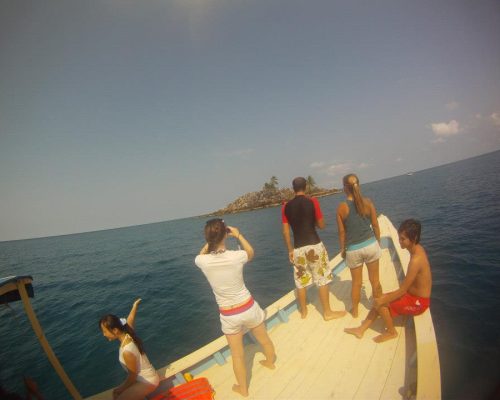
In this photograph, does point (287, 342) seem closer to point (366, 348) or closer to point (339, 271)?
point (366, 348)

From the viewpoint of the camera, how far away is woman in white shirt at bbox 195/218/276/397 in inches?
103

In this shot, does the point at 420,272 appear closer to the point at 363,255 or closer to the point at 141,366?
the point at 363,255

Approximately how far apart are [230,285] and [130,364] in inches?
66.9

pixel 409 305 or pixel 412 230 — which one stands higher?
pixel 412 230

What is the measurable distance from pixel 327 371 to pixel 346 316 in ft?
4.21

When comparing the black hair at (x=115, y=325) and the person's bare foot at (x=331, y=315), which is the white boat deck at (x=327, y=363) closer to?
the person's bare foot at (x=331, y=315)

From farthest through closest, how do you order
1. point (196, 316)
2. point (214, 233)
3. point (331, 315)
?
point (196, 316) < point (331, 315) < point (214, 233)

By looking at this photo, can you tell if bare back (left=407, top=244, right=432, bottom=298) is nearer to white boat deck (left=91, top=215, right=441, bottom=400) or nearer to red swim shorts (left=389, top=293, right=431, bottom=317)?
red swim shorts (left=389, top=293, right=431, bottom=317)

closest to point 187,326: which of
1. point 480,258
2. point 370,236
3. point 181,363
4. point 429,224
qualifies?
point 181,363

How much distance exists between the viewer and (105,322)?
2893 millimetres

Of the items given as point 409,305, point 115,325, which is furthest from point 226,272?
point 409,305

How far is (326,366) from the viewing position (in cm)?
319

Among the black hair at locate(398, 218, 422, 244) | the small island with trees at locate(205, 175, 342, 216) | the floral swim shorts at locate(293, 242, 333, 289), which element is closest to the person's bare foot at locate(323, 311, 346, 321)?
the floral swim shorts at locate(293, 242, 333, 289)

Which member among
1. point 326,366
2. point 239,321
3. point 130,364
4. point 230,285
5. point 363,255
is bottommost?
point 326,366
